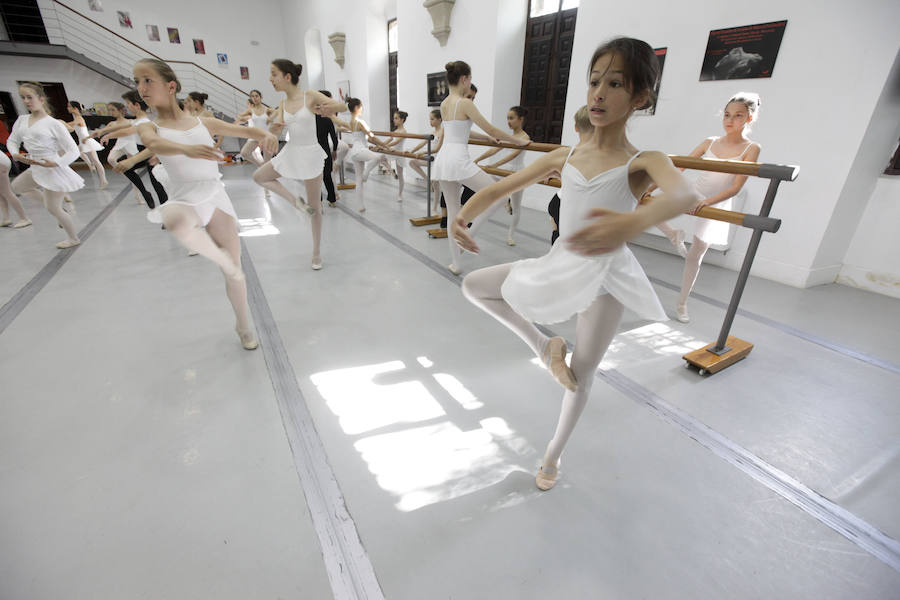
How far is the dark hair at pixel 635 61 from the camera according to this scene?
100 cm

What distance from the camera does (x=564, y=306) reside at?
1177 millimetres

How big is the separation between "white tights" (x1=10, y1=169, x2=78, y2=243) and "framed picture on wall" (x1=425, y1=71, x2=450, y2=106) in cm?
575

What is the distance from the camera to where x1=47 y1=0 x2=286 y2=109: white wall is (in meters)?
12.0

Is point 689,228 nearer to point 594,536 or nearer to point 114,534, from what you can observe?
point 594,536

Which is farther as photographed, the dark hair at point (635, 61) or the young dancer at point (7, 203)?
the young dancer at point (7, 203)

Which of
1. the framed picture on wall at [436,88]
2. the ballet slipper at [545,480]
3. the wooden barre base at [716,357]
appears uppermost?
the framed picture on wall at [436,88]

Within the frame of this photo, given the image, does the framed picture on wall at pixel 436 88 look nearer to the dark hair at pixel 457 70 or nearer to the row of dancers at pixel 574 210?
the dark hair at pixel 457 70

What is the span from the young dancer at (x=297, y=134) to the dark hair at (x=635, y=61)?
2.45 meters

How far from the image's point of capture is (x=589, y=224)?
949mm

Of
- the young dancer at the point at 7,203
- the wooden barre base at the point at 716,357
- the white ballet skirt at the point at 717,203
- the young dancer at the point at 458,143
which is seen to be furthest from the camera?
the young dancer at the point at 7,203

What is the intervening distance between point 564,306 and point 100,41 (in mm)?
16411

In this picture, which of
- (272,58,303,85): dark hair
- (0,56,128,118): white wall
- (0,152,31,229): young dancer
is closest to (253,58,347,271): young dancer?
(272,58,303,85): dark hair

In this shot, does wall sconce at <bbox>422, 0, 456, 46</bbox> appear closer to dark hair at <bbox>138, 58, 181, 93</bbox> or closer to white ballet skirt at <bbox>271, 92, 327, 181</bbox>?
white ballet skirt at <bbox>271, 92, 327, 181</bbox>

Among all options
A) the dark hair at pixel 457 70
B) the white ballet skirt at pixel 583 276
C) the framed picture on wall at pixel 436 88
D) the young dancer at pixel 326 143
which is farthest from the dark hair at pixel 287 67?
the framed picture on wall at pixel 436 88
